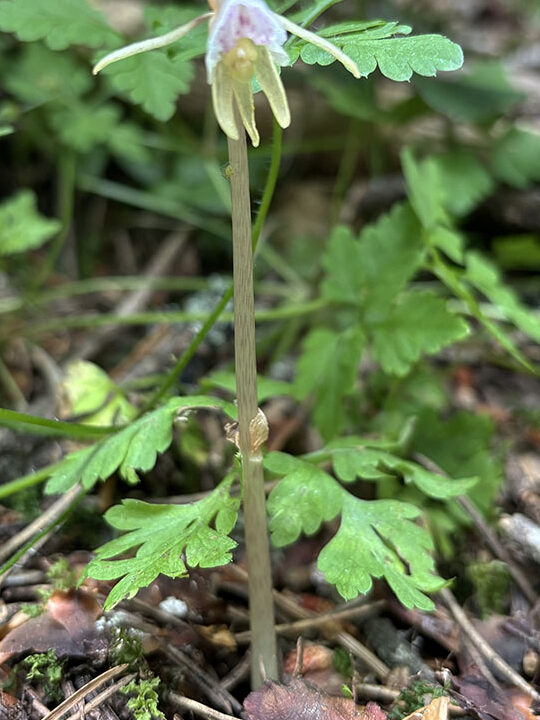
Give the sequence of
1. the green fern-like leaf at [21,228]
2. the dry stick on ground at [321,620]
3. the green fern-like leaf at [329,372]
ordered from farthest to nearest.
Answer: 1. the green fern-like leaf at [21,228]
2. the green fern-like leaf at [329,372]
3. the dry stick on ground at [321,620]

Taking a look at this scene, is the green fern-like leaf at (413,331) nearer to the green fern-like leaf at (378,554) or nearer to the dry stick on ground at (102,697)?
the green fern-like leaf at (378,554)

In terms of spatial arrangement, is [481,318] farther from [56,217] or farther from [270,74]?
[56,217]

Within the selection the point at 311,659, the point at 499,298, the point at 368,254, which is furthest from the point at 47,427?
the point at 499,298

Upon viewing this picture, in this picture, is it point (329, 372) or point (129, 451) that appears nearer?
point (129, 451)

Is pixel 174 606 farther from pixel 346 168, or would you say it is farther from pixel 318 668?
pixel 346 168

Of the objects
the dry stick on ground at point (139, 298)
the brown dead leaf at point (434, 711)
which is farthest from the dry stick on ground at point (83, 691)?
the dry stick on ground at point (139, 298)

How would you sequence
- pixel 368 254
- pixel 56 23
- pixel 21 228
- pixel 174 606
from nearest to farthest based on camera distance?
pixel 174 606, pixel 56 23, pixel 368 254, pixel 21 228
